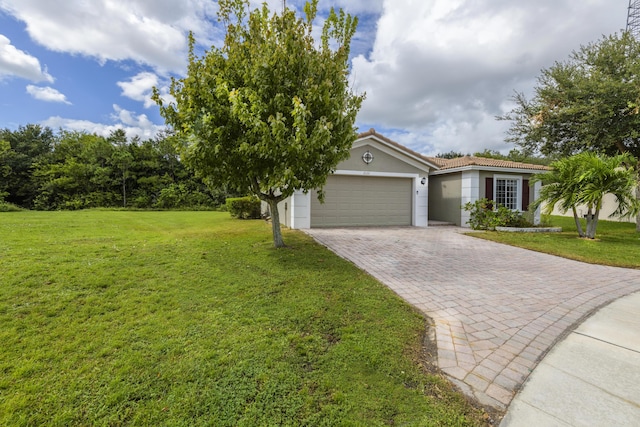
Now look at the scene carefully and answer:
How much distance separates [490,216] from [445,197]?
298 cm

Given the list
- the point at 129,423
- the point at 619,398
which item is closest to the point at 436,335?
the point at 619,398

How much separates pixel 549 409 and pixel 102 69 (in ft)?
54.7

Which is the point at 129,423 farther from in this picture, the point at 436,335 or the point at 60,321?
the point at 436,335

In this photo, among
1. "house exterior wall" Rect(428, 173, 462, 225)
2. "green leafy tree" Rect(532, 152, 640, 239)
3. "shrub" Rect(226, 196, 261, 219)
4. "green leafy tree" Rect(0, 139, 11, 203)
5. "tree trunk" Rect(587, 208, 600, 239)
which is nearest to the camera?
"green leafy tree" Rect(532, 152, 640, 239)

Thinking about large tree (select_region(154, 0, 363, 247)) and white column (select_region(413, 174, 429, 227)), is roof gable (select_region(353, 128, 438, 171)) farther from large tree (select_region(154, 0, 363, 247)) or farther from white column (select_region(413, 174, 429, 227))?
large tree (select_region(154, 0, 363, 247))

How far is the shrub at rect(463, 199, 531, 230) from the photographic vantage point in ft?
39.7

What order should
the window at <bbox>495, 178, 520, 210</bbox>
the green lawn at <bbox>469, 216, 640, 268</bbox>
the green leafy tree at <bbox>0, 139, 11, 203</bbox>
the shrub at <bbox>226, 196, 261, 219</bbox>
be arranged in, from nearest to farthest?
the green lawn at <bbox>469, 216, 640, 268</bbox> < the window at <bbox>495, 178, 520, 210</bbox> < the shrub at <bbox>226, 196, 261, 219</bbox> < the green leafy tree at <bbox>0, 139, 11, 203</bbox>

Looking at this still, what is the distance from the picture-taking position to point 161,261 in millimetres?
5828

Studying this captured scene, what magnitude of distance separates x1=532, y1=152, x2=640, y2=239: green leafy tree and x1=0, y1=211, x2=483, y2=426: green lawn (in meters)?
8.85

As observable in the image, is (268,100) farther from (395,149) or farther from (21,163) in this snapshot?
(21,163)

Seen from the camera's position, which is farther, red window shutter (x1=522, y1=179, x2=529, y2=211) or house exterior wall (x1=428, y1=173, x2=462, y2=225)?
red window shutter (x1=522, y1=179, x2=529, y2=211)

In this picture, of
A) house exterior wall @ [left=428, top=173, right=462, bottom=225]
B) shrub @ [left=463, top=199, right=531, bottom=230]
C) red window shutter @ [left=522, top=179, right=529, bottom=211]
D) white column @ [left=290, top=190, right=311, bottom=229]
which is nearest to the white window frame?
red window shutter @ [left=522, top=179, right=529, bottom=211]

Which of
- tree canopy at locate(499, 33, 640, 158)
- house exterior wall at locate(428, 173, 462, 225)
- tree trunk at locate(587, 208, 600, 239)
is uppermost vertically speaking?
tree canopy at locate(499, 33, 640, 158)

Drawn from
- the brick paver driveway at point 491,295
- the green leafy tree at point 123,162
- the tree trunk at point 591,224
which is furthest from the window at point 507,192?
the green leafy tree at point 123,162
